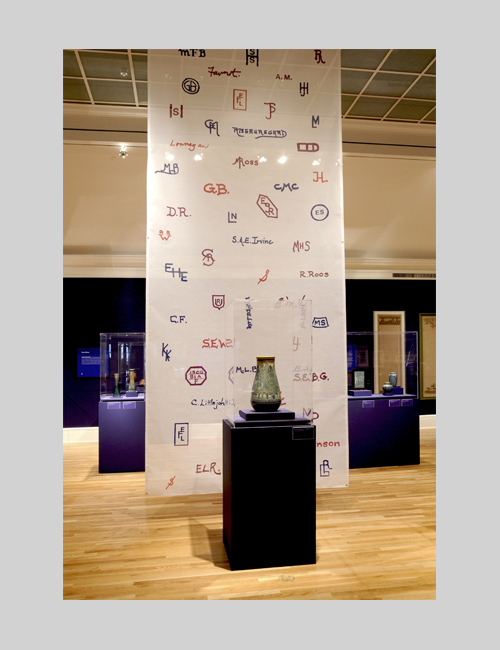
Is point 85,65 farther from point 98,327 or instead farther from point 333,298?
point 98,327

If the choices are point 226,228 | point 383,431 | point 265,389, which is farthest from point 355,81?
point 383,431

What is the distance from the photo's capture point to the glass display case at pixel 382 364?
642 cm

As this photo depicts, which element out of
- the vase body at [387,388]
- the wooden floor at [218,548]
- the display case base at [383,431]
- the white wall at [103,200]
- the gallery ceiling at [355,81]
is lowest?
the wooden floor at [218,548]

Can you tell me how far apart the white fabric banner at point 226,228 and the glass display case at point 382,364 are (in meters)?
2.19

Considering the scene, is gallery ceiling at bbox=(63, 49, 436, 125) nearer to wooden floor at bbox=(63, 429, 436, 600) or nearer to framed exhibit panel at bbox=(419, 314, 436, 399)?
wooden floor at bbox=(63, 429, 436, 600)

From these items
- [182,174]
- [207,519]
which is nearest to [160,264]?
[182,174]

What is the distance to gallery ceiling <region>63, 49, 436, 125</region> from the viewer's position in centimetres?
491

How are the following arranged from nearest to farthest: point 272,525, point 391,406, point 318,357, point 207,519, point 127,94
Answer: point 272,525, point 207,519, point 318,357, point 127,94, point 391,406

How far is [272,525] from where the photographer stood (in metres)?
3.10

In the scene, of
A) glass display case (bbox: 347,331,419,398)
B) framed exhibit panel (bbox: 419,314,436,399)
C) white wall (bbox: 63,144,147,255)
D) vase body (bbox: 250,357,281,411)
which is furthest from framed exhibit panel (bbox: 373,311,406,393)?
white wall (bbox: 63,144,147,255)

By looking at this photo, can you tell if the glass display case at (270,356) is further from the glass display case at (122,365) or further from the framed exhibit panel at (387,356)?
the framed exhibit panel at (387,356)

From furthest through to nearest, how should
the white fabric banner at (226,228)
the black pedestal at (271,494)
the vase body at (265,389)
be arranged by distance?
the white fabric banner at (226,228) < the vase body at (265,389) < the black pedestal at (271,494)

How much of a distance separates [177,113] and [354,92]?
7.96 ft

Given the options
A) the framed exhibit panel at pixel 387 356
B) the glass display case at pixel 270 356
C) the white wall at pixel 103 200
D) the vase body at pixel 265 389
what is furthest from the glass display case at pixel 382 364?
→ the white wall at pixel 103 200
